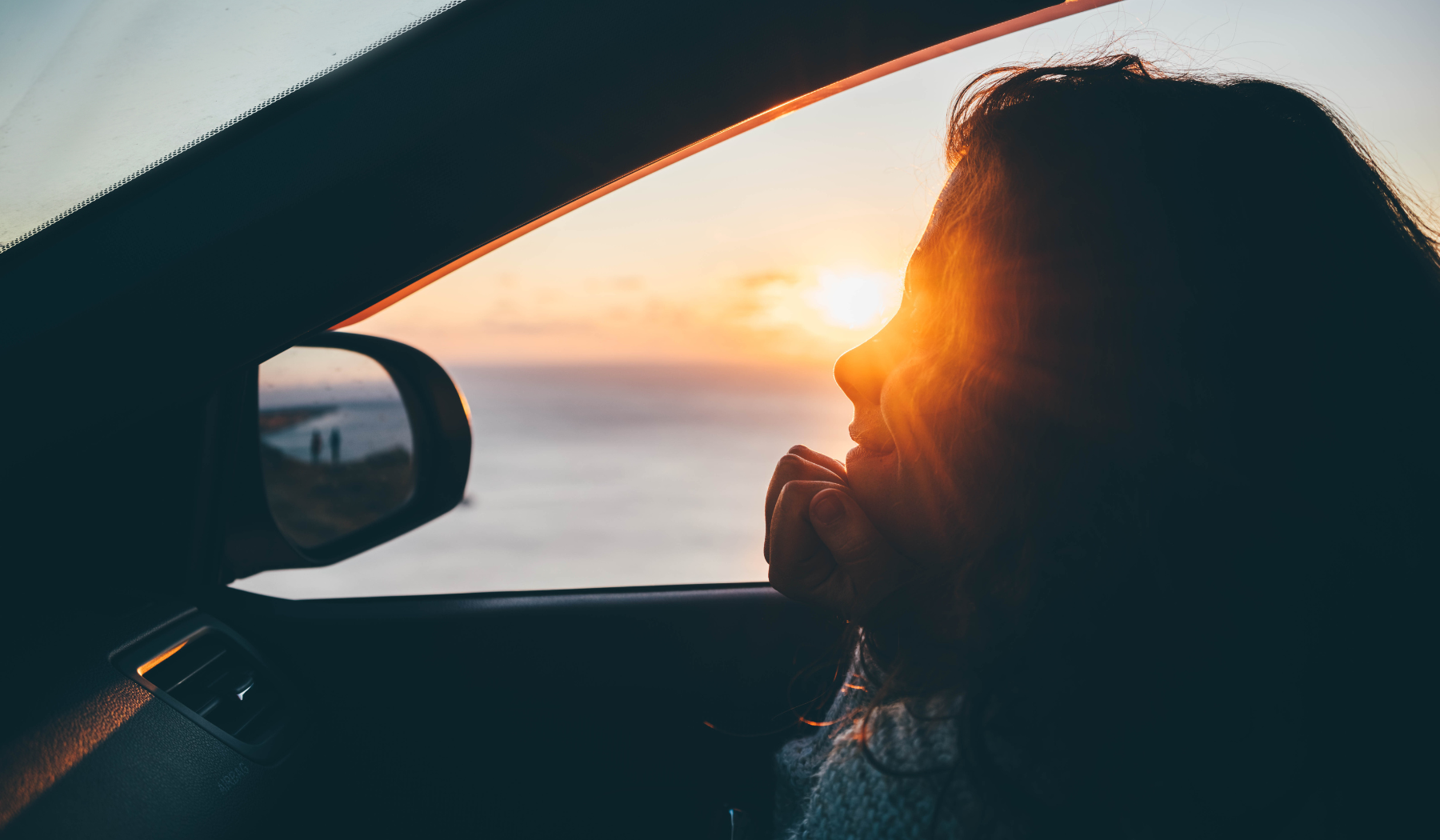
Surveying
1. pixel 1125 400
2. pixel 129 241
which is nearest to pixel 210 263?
pixel 129 241

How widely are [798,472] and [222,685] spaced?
1.12 meters

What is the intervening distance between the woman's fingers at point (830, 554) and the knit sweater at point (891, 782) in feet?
0.61

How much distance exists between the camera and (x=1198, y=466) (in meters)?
0.93

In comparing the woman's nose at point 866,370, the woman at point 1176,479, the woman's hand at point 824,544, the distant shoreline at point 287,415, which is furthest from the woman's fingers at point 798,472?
the distant shoreline at point 287,415

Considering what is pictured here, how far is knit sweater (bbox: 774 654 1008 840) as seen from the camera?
899 mm

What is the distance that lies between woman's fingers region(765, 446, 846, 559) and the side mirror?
0.92 meters

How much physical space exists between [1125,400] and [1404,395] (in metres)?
0.34

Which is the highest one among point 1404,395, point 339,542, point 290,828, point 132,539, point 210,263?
point 210,263

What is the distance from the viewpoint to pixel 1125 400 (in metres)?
0.96

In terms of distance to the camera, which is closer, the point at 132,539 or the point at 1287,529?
the point at 1287,529

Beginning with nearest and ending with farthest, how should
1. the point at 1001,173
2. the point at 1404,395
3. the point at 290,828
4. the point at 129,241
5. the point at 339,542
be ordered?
the point at 129,241, the point at 1404,395, the point at 1001,173, the point at 290,828, the point at 339,542

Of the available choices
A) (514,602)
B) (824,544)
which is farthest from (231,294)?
(514,602)

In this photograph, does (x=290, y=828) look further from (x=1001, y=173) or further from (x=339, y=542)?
(x=1001, y=173)

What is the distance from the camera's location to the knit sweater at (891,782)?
2.95 ft
